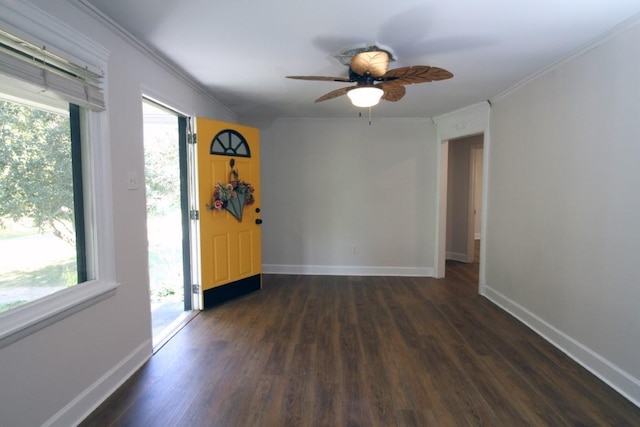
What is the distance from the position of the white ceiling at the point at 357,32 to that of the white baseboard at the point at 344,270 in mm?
2682

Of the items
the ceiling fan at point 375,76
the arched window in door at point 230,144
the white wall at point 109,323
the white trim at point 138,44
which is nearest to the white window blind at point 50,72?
the white wall at point 109,323

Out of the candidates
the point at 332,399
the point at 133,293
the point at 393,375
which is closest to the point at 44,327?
the point at 133,293

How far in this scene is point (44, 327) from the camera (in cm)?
151

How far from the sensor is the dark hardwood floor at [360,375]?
69.5 inches

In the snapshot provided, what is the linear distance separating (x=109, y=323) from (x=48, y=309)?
48 cm

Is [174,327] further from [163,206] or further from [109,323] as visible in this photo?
[163,206]

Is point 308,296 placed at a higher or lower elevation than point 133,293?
lower

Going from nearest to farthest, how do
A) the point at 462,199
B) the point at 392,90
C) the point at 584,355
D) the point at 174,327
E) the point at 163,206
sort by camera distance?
the point at 584,355, the point at 392,90, the point at 174,327, the point at 163,206, the point at 462,199

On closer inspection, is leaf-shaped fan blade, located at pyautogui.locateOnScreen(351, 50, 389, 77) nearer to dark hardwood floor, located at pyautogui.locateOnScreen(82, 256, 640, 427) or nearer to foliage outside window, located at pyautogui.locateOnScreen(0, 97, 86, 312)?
foliage outside window, located at pyautogui.locateOnScreen(0, 97, 86, 312)

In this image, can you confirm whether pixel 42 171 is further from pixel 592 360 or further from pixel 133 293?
pixel 592 360

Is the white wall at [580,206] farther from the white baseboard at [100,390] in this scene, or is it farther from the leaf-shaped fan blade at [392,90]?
the white baseboard at [100,390]

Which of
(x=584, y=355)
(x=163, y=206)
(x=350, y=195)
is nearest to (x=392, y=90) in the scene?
(x=350, y=195)

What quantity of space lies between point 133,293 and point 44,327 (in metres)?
0.70

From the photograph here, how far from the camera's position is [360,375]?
2.15m
